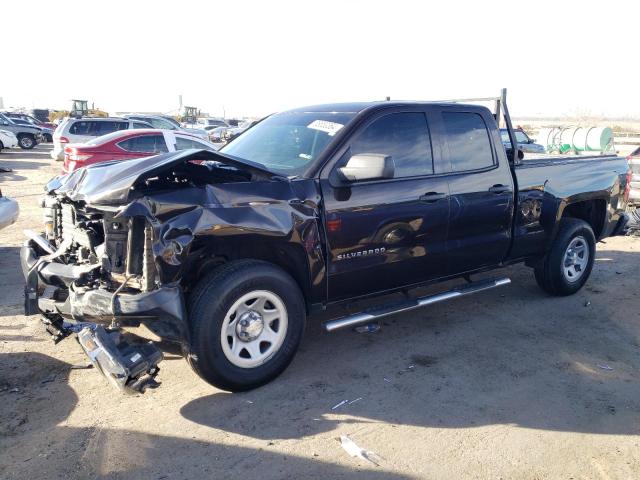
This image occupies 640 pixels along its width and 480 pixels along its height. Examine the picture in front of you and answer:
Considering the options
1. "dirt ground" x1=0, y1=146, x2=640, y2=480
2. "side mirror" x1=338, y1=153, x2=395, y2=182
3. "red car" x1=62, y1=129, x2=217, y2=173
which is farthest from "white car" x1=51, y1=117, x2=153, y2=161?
"side mirror" x1=338, y1=153, x2=395, y2=182

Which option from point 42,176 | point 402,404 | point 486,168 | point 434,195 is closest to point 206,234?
point 402,404

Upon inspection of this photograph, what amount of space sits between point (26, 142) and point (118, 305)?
2948 cm

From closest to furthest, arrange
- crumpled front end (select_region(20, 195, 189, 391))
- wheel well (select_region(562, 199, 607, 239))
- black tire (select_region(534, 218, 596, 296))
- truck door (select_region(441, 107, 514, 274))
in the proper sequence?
crumpled front end (select_region(20, 195, 189, 391))
truck door (select_region(441, 107, 514, 274))
black tire (select_region(534, 218, 596, 296))
wheel well (select_region(562, 199, 607, 239))

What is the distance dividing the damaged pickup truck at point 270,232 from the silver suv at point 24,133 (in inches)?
1090

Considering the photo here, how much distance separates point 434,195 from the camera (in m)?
4.50

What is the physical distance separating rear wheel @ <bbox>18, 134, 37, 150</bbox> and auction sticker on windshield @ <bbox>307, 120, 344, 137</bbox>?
28.7 metres

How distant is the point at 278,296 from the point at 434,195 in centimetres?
165

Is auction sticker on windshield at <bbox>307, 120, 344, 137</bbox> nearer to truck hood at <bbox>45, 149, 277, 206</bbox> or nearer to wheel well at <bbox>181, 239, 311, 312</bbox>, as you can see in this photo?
truck hood at <bbox>45, 149, 277, 206</bbox>

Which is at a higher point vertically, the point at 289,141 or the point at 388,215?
the point at 289,141

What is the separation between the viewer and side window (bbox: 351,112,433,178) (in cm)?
426

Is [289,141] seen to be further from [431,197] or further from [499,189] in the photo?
[499,189]

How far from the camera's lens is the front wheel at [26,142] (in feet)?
92.9

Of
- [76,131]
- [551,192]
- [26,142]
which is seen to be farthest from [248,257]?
[26,142]

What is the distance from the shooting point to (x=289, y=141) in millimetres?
4492
